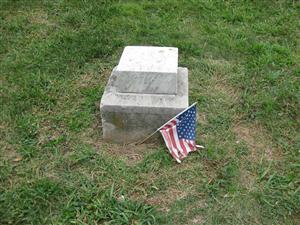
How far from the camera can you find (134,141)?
3.22 metres

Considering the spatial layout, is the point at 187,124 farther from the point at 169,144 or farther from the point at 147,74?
the point at 147,74

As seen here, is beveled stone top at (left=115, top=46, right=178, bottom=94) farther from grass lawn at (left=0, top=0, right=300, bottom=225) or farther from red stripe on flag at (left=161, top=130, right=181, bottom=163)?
grass lawn at (left=0, top=0, right=300, bottom=225)

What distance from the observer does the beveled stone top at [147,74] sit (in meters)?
3.01

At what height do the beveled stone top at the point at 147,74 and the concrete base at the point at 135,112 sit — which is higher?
the beveled stone top at the point at 147,74

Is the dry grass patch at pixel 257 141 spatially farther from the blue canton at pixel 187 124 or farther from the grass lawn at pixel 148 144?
the blue canton at pixel 187 124

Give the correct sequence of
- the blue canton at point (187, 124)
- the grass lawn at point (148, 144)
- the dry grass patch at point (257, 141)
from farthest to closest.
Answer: the dry grass patch at point (257, 141) < the blue canton at point (187, 124) < the grass lawn at point (148, 144)

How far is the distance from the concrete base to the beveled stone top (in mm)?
55

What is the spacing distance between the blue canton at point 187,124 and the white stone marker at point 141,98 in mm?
67

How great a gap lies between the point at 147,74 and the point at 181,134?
0.54 metres

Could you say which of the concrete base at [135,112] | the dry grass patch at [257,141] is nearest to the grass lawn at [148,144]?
the dry grass patch at [257,141]

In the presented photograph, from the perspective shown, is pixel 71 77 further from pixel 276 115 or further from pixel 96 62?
pixel 276 115

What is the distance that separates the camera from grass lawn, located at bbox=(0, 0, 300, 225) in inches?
107

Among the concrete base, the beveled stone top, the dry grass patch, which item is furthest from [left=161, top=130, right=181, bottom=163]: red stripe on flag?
the dry grass patch

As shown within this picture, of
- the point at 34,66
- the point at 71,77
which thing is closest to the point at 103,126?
the point at 71,77
